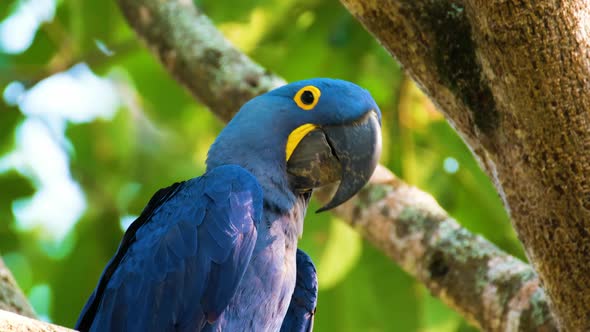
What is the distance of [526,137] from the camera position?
2721mm

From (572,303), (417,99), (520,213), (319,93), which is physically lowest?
(417,99)

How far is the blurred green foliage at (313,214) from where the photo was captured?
202 inches

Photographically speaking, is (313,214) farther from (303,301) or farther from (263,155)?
(263,155)

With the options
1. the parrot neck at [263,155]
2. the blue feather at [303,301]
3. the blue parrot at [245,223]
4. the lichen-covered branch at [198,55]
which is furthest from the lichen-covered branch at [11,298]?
the lichen-covered branch at [198,55]

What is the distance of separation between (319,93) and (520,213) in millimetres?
1013

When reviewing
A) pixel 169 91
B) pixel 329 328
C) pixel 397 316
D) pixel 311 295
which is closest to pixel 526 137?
pixel 311 295

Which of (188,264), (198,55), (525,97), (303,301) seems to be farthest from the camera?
(198,55)

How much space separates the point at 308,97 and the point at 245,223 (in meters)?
0.63

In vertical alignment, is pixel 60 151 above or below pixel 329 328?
above

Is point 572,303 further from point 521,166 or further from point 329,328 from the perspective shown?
point 329,328

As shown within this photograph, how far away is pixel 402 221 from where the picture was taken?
408 centimetres

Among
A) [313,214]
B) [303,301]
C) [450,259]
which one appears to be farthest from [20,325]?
[313,214]

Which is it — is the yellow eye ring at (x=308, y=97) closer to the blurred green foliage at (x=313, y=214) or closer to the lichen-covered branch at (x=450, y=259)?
the lichen-covered branch at (x=450, y=259)

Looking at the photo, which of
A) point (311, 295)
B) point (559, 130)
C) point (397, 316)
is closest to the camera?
point (559, 130)
